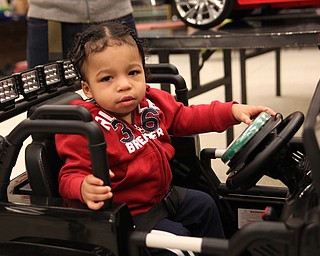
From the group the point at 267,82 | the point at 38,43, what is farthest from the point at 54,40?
the point at 267,82

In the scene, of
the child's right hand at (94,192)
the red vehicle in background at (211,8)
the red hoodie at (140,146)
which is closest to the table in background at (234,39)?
the red vehicle in background at (211,8)

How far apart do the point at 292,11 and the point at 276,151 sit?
2979 mm

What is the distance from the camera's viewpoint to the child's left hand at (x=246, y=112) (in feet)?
4.44

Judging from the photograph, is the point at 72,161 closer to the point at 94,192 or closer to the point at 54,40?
the point at 94,192

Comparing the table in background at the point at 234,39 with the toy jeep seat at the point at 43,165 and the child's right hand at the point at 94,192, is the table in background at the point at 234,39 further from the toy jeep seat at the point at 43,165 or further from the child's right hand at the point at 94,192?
the child's right hand at the point at 94,192

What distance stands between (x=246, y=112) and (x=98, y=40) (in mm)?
430

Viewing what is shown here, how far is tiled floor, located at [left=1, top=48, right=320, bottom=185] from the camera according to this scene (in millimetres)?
3334

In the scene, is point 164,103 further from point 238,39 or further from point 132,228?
point 238,39

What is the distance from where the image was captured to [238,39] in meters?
2.47

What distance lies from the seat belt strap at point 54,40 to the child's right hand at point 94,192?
4.12 ft

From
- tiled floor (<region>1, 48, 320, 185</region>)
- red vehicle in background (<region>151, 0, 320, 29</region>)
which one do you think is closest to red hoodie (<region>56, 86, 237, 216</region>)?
tiled floor (<region>1, 48, 320, 185</region>)

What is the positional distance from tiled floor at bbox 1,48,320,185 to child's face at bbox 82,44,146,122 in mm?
1079

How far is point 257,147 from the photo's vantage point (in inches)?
45.0

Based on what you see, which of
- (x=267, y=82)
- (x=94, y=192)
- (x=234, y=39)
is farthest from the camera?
(x=267, y=82)
